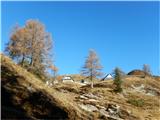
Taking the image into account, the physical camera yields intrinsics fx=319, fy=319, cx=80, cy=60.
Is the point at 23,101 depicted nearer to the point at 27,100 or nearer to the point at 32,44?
the point at 27,100

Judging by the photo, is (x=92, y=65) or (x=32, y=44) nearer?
(x=32, y=44)

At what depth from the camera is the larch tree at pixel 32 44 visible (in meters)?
50.6

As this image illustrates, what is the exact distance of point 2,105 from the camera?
20609mm

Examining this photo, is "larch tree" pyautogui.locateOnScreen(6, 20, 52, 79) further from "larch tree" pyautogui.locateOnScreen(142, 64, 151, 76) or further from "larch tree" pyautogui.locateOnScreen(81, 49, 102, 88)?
"larch tree" pyautogui.locateOnScreen(142, 64, 151, 76)

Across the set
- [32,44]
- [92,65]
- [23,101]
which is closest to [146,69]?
[92,65]

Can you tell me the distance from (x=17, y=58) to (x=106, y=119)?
23978mm

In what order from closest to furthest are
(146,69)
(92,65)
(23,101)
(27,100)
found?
(23,101), (27,100), (92,65), (146,69)

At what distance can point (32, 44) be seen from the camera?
171 feet

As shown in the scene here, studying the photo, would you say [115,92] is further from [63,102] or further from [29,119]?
[29,119]

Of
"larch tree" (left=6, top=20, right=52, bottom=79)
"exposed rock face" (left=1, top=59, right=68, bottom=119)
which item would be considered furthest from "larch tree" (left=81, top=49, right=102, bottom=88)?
"exposed rock face" (left=1, top=59, right=68, bottom=119)

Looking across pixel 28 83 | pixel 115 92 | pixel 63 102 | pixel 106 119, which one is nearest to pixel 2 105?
pixel 28 83

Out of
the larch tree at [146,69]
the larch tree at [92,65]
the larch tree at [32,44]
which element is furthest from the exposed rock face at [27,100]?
the larch tree at [146,69]

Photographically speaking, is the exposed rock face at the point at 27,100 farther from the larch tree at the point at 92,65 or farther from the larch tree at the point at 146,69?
the larch tree at the point at 146,69

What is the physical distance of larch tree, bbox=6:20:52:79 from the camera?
1991 inches
